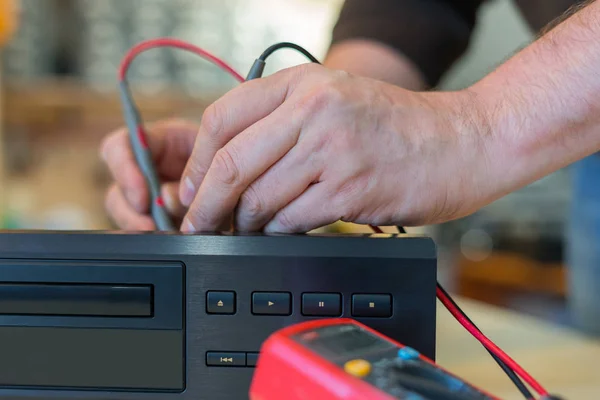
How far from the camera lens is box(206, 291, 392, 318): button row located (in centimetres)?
35

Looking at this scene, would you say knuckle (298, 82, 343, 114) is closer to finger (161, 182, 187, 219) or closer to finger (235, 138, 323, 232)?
finger (235, 138, 323, 232)

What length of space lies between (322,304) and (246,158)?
0.10 meters

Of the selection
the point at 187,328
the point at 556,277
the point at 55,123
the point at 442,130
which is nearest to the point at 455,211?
the point at 442,130

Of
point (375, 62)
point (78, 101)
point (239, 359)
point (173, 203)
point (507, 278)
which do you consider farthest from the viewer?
point (507, 278)

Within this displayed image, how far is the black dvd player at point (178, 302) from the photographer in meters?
0.35

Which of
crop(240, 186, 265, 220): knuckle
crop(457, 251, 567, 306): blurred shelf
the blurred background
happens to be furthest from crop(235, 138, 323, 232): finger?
crop(457, 251, 567, 306): blurred shelf

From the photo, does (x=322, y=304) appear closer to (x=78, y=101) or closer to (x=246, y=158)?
(x=246, y=158)

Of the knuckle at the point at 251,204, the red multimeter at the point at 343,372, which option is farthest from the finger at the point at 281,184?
the red multimeter at the point at 343,372

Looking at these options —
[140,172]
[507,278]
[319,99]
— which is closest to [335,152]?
[319,99]

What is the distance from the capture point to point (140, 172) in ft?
1.87

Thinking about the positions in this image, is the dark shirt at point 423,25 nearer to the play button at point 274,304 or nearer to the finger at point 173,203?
the finger at point 173,203

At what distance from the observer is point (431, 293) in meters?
0.35

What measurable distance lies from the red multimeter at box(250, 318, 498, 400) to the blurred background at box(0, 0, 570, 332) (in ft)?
5.76

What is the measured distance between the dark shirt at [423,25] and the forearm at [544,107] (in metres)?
0.33
